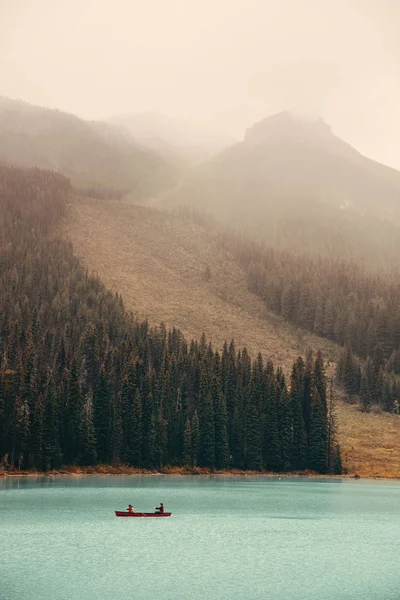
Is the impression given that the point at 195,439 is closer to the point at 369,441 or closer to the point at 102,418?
the point at 102,418

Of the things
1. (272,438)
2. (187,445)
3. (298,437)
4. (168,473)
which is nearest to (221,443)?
(187,445)

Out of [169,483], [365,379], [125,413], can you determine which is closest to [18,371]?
[125,413]

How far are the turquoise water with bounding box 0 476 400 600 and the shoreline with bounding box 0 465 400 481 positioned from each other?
13085 mm

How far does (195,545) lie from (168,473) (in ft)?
236

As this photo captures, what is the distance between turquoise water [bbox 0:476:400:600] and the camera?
44062mm

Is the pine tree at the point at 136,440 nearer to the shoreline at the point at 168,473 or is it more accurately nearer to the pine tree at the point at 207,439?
the shoreline at the point at 168,473

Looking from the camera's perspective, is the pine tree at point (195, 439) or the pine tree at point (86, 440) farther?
the pine tree at point (195, 439)

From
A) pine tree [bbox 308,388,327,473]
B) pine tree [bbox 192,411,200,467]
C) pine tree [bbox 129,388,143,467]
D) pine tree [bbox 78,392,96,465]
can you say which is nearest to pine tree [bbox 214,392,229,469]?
pine tree [bbox 192,411,200,467]

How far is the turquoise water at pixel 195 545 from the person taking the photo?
44062mm

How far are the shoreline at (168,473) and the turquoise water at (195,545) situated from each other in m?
13.1

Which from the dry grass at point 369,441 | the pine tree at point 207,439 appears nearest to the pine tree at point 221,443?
the pine tree at point 207,439

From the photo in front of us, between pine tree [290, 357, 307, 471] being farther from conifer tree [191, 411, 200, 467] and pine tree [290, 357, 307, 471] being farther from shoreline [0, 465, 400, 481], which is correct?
conifer tree [191, 411, 200, 467]

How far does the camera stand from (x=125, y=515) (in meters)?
72.7

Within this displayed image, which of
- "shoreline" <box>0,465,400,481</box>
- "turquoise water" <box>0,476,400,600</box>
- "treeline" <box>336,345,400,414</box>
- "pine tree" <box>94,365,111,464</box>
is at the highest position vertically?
"treeline" <box>336,345,400,414</box>
